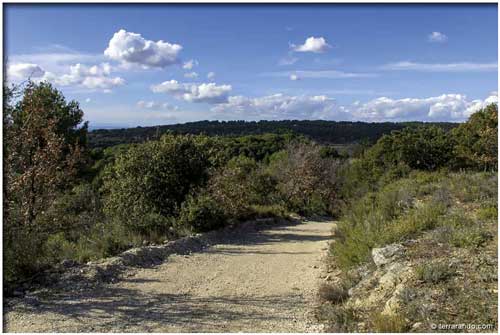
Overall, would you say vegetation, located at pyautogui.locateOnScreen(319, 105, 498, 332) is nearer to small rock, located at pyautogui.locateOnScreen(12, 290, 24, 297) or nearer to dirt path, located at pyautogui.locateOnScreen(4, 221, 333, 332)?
dirt path, located at pyautogui.locateOnScreen(4, 221, 333, 332)

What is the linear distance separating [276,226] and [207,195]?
4.19 metres

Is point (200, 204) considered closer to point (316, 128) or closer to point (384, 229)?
point (384, 229)

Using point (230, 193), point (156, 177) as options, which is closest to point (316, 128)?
point (230, 193)

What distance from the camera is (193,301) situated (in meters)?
7.37

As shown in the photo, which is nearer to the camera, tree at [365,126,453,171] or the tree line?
the tree line

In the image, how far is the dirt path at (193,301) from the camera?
20.2ft

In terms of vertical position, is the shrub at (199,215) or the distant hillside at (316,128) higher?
the distant hillside at (316,128)

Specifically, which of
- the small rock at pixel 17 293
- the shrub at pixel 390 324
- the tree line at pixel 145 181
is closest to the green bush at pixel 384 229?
the shrub at pixel 390 324

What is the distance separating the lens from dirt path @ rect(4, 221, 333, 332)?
20.2 ft

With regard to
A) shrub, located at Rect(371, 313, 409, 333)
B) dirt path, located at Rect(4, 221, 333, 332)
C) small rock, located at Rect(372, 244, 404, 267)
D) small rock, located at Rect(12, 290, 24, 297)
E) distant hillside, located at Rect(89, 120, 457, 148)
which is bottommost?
dirt path, located at Rect(4, 221, 333, 332)

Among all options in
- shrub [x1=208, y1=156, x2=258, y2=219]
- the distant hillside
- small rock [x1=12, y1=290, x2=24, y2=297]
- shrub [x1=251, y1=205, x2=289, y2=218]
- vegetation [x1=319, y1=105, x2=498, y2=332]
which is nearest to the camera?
vegetation [x1=319, y1=105, x2=498, y2=332]

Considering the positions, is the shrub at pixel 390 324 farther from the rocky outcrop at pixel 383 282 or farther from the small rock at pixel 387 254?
the small rock at pixel 387 254

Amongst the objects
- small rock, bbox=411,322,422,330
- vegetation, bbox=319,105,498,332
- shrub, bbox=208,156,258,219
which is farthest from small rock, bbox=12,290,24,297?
shrub, bbox=208,156,258,219

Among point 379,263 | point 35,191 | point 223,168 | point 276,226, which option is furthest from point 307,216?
point 35,191
